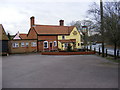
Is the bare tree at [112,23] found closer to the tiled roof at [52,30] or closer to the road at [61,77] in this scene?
the road at [61,77]

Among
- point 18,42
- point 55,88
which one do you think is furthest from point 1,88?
point 18,42

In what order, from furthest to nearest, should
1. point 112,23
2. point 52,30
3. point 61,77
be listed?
1. point 52,30
2. point 112,23
3. point 61,77

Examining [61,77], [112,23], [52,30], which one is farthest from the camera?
[52,30]

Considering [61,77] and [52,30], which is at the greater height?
[52,30]

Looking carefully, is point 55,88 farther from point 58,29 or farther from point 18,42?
point 58,29

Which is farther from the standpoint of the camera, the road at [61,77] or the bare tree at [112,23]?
the bare tree at [112,23]

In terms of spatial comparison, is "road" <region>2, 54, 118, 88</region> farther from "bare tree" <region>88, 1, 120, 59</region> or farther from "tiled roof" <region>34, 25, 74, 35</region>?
"tiled roof" <region>34, 25, 74, 35</region>

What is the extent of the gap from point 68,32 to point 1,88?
99.2 feet

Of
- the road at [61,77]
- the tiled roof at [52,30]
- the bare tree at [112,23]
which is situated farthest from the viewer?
the tiled roof at [52,30]

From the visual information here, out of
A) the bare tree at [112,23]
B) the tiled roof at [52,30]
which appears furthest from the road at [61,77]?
the tiled roof at [52,30]

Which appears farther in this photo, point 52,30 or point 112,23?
point 52,30

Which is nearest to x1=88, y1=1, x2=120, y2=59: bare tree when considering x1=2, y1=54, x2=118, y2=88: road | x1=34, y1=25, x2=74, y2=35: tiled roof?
x1=2, y1=54, x2=118, y2=88: road

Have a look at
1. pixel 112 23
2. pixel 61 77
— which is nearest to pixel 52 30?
pixel 112 23

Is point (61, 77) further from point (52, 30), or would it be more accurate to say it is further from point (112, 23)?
point (52, 30)
